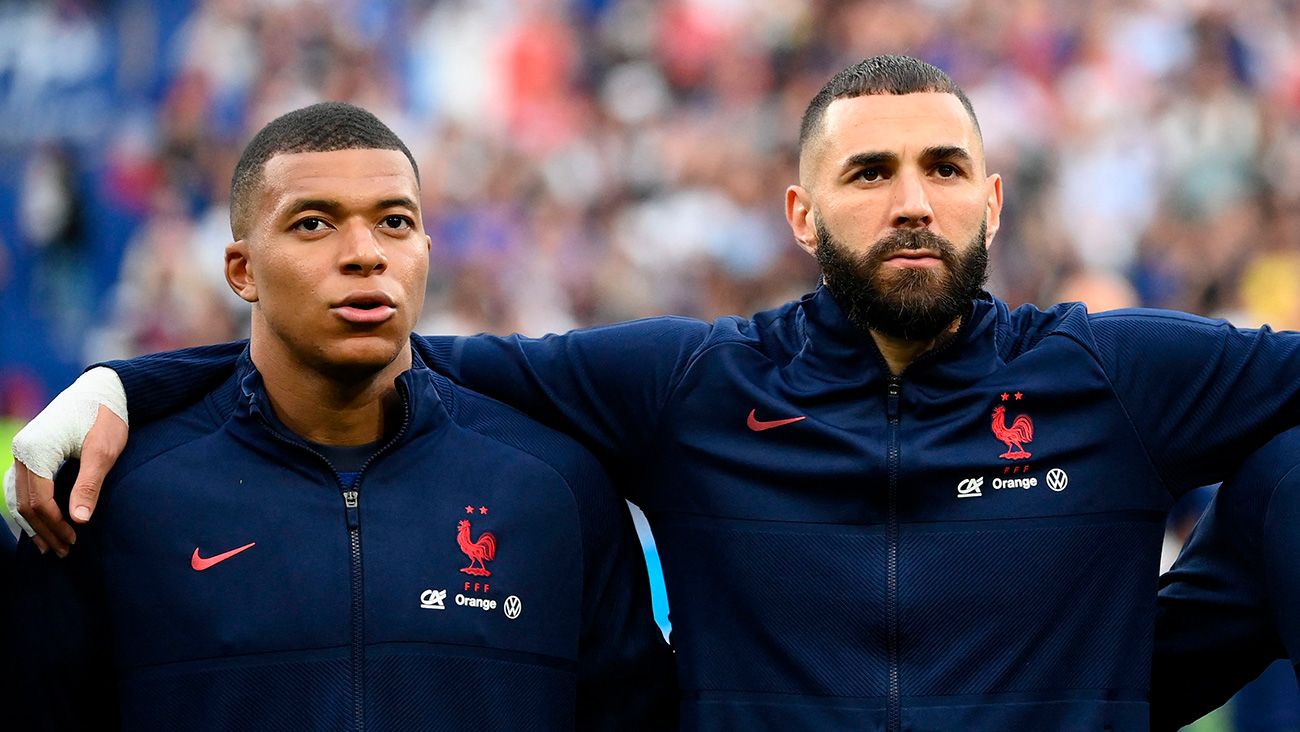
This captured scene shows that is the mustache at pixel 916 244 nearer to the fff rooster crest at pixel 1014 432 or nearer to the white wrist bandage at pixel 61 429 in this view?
the fff rooster crest at pixel 1014 432

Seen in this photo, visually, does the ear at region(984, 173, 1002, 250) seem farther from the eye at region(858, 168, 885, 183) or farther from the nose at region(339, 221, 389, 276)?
the nose at region(339, 221, 389, 276)

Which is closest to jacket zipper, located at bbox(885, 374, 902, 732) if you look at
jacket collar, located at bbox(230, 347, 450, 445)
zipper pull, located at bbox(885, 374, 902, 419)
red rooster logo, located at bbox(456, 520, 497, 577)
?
zipper pull, located at bbox(885, 374, 902, 419)

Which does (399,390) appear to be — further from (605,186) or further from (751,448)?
(605,186)

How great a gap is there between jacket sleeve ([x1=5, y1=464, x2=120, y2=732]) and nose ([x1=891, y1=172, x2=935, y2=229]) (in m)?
1.68

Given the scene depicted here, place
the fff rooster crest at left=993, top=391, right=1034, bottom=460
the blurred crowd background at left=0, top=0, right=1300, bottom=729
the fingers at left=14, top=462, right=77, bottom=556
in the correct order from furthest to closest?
the blurred crowd background at left=0, top=0, right=1300, bottom=729 < the fff rooster crest at left=993, top=391, right=1034, bottom=460 < the fingers at left=14, top=462, right=77, bottom=556

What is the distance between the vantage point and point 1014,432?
3.41 m

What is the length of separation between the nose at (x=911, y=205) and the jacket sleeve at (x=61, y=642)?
168 centimetres

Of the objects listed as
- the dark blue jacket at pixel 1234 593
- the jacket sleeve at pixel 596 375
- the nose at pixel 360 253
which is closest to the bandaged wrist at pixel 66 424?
the nose at pixel 360 253

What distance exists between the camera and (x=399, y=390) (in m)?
3.43

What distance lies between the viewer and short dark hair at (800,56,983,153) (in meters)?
3.60

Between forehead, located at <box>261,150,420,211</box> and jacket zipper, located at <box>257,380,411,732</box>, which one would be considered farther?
forehead, located at <box>261,150,420,211</box>

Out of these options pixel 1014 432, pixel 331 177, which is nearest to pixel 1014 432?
pixel 1014 432

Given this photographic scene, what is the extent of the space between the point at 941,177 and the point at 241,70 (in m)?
8.93

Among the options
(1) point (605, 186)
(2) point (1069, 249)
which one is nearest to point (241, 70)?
(1) point (605, 186)
